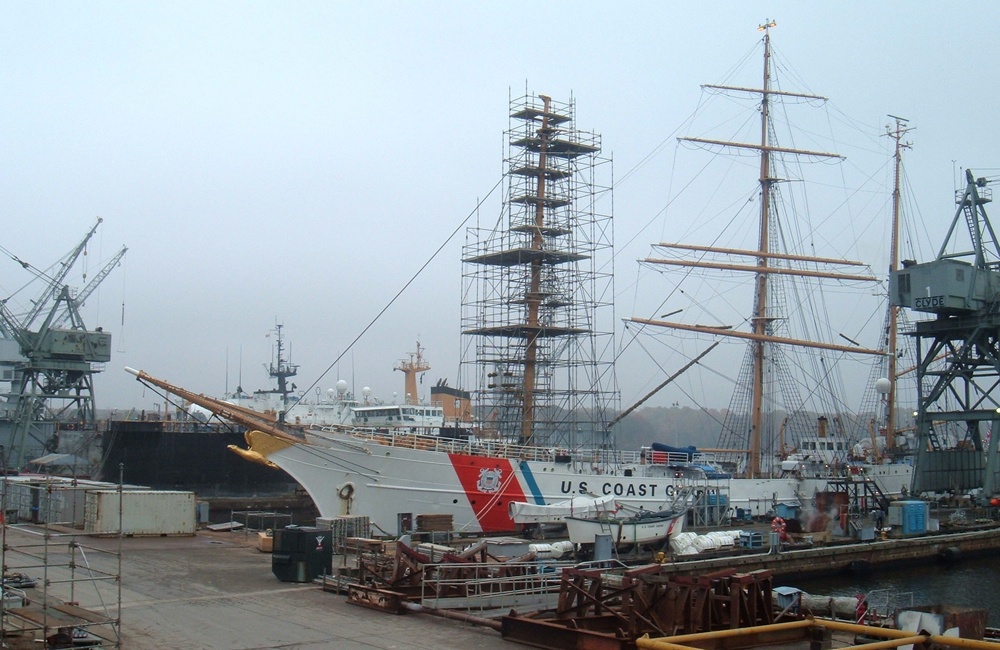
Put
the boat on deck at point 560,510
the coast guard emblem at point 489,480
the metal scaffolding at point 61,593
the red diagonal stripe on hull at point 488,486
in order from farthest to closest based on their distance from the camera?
the coast guard emblem at point 489,480
the red diagonal stripe on hull at point 488,486
the boat on deck at point 560,510
the metal scaffolding at point 61,593

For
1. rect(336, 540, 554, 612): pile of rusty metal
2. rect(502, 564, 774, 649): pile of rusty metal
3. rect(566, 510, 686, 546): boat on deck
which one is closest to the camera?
rect(502, 564, 774, 649): pile of rusty metal

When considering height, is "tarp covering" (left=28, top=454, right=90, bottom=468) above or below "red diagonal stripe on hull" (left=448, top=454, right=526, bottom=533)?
below

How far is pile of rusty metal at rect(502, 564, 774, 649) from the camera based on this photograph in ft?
38.9

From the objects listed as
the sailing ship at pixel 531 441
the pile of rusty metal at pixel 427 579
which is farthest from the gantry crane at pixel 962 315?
the pile of rusty metal at pixel 427 579

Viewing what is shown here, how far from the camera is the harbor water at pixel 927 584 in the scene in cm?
2430

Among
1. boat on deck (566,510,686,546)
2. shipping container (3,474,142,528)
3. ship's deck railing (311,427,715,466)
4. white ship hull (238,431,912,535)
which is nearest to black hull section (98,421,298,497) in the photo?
shipping container (3,474,142,528)

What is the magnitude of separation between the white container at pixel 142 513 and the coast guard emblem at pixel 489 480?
8816 mm

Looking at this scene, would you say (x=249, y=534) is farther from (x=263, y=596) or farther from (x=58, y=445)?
(x=58, y=445)

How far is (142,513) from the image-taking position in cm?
2378

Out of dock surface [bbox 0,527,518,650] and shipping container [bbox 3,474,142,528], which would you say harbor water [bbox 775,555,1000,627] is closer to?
dock surface [bbox 0,527,518,650]

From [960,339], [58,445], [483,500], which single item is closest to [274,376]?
[58,445]

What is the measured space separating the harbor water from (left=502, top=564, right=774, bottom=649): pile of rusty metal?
464 inches

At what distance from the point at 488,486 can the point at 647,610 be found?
17597mm

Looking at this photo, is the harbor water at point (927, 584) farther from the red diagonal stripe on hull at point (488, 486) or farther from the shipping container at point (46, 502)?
the shipping container at point (46, 502)
